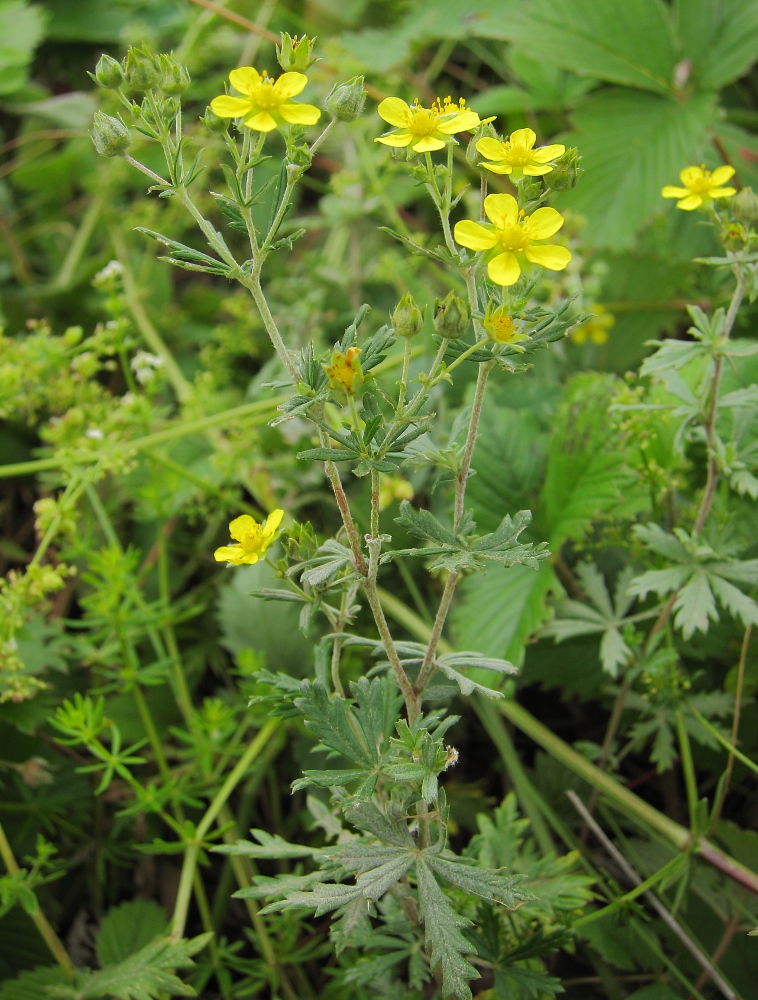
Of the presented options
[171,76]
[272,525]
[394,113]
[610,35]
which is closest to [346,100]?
[394,113]

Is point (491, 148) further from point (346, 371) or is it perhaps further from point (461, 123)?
point (346, 371)

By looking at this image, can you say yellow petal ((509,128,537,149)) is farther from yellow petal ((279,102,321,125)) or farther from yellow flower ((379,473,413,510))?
yellow flower ((379,473,413,510))

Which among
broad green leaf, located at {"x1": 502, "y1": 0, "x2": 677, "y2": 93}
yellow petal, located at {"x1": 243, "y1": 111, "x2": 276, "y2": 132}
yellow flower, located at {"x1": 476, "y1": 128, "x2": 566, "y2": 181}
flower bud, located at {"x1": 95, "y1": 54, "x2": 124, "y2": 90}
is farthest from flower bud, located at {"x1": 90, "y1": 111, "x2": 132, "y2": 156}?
broad green leaf, located at {"x1": 502, "y1": 0, "x2": 677, "y2": 93}

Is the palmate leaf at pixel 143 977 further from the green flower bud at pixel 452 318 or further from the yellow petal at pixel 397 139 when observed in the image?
the yellow petal at pixel 397 139

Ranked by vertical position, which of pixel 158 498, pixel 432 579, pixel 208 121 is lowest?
pixel 432 579

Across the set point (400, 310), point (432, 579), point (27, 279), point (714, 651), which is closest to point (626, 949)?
point (714, 651)

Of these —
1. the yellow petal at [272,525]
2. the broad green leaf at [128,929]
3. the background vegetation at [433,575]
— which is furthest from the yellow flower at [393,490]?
the broad green leaf at [128,929]

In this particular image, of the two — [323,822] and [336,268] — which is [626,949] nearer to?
[323,822]
